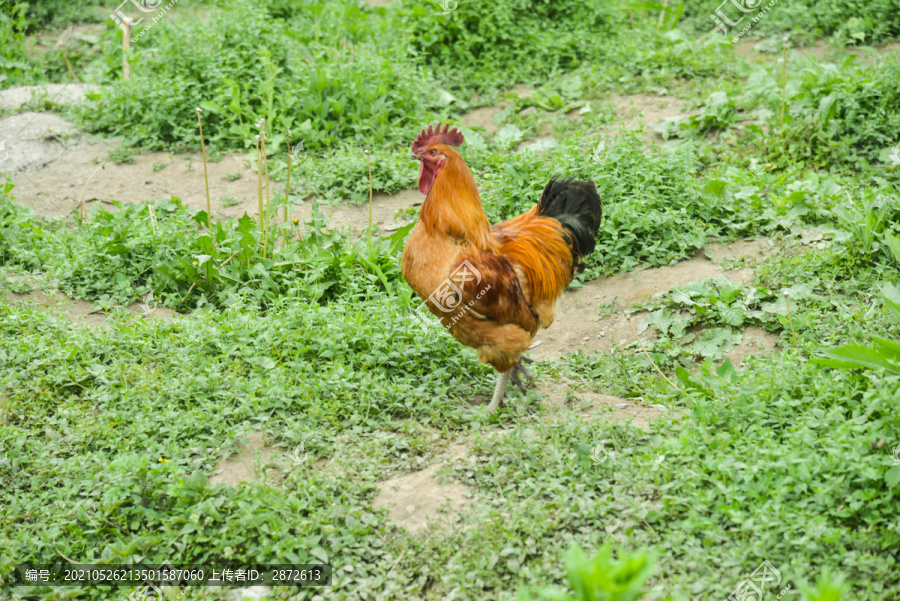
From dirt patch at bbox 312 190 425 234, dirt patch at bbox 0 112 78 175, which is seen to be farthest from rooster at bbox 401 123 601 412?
dirt patch at bbox 0 112 78 175

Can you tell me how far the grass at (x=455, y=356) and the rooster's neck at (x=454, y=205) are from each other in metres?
1.00

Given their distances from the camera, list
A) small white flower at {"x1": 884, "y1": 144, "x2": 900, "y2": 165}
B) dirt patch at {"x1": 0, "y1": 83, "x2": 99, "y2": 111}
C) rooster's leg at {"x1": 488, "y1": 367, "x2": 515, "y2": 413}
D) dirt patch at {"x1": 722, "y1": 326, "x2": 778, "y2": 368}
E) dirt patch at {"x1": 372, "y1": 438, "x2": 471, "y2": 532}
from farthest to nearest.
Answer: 1. dirt patch at {"x1": 0, "y1": 83, "x2": 99, "y2": 111}
2. small white flower at {"x1": 884, "y1": 144, "x2": 900, "y2": 165}
3. dirt patch at {"x1": 722, "y1": 326, "x2": 778, "y2": 368}
4. rooster's leg at {"x1": 488, "y1": 367, "x2": 515, "y2": 413}
5. dirt patch at {"x1": 372, "y1": 438, "x2": 471, "y2": 532}

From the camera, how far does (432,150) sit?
4.41 m

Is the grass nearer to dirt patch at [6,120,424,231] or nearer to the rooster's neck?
dirt patch at [6,120,424,231]

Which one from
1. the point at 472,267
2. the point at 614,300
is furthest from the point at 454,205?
the point at 614,300

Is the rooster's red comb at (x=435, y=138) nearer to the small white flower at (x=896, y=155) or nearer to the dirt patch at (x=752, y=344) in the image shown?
the dirt patch at (x=752, y=344)

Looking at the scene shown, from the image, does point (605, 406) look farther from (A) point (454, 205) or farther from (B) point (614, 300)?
(A) point (454, 205)

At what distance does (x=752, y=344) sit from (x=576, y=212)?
1558 millimetres

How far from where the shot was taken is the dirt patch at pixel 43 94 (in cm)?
839

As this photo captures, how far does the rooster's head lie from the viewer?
4.40m

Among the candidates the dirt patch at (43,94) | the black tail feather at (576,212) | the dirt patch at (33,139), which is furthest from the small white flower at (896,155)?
the dirt patch at (43,94)

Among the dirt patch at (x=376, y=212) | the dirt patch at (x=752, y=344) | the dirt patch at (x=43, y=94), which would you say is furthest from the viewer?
the dirt patch at (x=43, y=94)

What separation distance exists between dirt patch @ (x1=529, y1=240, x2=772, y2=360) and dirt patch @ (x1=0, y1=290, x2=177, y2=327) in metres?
2.98

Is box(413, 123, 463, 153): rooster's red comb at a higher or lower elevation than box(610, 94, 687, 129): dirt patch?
higher
